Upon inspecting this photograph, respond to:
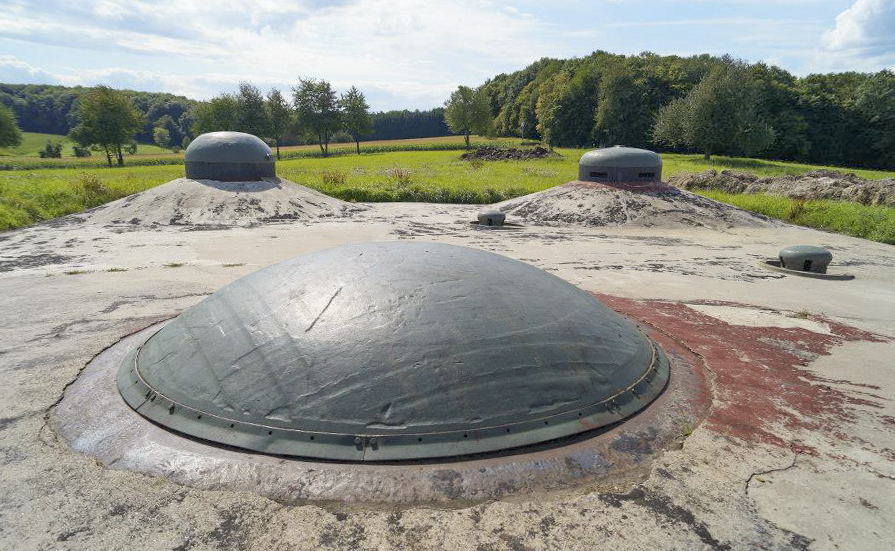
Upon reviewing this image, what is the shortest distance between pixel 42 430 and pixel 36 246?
1192 centimetres

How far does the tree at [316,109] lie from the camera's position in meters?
59.2

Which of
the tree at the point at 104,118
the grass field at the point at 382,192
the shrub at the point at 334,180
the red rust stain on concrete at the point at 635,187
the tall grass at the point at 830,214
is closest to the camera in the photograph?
the tall grass at the point at 830,214

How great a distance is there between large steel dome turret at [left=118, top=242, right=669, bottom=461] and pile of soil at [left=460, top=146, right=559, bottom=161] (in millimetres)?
43192

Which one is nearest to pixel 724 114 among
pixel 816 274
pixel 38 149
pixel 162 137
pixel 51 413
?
pixel 816 274

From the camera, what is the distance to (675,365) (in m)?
4.83

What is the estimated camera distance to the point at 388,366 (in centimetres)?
329

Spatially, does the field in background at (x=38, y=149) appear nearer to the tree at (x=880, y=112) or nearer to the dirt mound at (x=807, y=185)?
the dirt mound at (x=807, y=185)

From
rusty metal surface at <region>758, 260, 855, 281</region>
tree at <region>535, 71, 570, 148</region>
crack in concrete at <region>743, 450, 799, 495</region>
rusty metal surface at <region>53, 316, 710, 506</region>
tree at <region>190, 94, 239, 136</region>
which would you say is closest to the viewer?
rusty metal surface at <region>53, 316, 710, 506</region>

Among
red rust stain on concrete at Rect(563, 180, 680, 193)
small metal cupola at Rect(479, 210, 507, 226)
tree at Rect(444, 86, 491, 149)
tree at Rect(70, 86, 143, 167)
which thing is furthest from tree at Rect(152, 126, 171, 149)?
red rust stain on concrete at Rect(563, 180, 680, 193)

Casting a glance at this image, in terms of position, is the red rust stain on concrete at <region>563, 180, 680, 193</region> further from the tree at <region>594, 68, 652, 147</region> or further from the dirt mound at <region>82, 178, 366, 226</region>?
the tree at <region>594, 68, 652, 147</region>

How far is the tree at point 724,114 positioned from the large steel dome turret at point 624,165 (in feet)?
94.8

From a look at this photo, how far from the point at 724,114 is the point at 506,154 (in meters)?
19.6

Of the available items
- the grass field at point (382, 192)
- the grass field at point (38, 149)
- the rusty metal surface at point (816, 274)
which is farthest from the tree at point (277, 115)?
the rusty metal surface at point (816, 274)

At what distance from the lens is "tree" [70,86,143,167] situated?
4097cm
